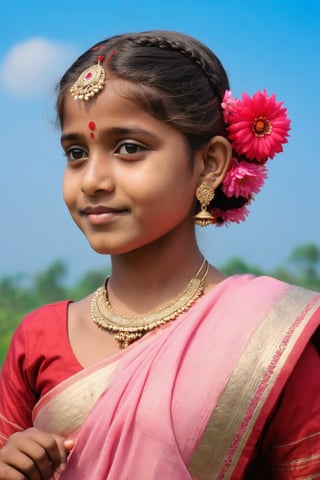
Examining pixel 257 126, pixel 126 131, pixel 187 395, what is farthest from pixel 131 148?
pixel 187 395

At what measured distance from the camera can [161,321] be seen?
2258 millimetres

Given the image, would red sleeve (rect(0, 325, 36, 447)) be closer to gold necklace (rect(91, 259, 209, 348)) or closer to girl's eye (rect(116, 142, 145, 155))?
gold necklace (rect(91, 259, 209, 348))

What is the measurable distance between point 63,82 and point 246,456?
3.91ft

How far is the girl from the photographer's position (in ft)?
6.83

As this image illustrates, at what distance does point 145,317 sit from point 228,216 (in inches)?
17.3

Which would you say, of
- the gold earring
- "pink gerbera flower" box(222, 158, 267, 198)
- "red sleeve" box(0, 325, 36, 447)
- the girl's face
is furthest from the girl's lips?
"red sleeve" box(0, 325, 36, 447)

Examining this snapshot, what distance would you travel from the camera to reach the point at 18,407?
7.85 feet

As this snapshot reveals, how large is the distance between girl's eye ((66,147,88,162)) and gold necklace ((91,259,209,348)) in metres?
0.44

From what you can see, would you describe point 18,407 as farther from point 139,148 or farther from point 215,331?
point 139,148

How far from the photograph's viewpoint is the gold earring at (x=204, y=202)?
7.59 feet

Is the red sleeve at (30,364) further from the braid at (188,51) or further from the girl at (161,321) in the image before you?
the braid at (188,51)

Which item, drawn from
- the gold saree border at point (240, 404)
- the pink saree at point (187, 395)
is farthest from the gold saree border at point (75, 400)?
the gold saree border at point (240, 404)

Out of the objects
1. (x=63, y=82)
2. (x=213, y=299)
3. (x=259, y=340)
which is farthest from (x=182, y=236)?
(x=63, y=82)

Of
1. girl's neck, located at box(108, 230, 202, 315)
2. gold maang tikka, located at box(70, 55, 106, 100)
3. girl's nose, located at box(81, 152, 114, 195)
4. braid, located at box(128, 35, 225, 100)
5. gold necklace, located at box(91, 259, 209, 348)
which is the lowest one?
Result: gold necklace, located at box(91, 259, 209, 348)
